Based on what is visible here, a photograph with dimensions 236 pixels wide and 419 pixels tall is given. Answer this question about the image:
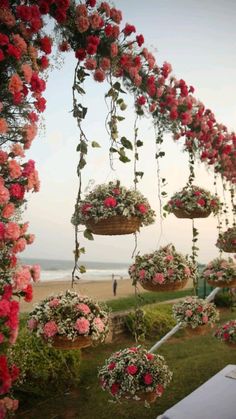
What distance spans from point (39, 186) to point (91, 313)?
104 cm

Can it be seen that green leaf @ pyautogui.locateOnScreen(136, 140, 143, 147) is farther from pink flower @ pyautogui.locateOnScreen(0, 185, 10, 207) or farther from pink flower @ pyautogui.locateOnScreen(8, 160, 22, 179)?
pink flower @ pyautogui.locateOnScreen(0, 185, 10, 207)

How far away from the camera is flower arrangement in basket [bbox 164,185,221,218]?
470 centimetres

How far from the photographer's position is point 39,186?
9.00 feet

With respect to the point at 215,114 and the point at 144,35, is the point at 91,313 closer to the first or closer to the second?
the point at 144,35

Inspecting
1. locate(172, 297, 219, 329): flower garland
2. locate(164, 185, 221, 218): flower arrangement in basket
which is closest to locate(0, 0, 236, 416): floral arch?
locate(164, 185, 221, 218): flower arrangement in basket

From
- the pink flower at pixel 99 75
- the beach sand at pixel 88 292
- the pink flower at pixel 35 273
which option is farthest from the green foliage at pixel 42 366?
the beach sand at pixel 88 292

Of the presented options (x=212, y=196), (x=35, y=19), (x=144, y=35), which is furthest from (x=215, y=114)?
(x=35, y=19)

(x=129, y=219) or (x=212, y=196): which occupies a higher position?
(x=212, y=196)

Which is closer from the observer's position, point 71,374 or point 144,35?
point 144,35

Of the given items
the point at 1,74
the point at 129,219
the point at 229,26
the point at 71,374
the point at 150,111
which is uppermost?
the point at 229,26

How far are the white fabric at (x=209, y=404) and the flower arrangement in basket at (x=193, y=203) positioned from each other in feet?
6.21

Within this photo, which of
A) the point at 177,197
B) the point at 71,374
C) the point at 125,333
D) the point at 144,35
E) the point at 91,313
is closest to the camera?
the point at 91,313

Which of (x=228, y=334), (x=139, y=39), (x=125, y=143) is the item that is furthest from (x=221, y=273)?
(x=139, y=39)

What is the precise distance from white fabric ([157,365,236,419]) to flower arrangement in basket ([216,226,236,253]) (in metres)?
2.19
